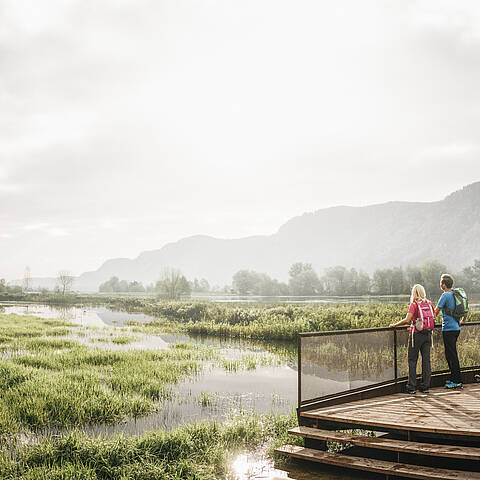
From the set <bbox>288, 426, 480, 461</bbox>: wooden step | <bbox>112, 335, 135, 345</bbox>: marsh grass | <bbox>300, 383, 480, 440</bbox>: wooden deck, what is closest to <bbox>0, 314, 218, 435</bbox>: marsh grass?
<bbox>112, 335, 135, 345</bbox>: marsh grass

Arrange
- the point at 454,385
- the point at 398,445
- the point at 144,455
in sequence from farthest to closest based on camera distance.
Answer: the point at 454,385, the point at 144,455, the point at 398,445

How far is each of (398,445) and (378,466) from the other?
0.54m

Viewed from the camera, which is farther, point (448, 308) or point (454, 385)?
point (454, 385)

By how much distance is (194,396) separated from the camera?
518 inches

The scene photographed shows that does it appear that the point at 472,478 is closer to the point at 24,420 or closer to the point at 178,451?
the point at 178,451

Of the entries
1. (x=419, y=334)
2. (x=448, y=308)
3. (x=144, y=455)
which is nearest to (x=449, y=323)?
(x=448, y=308)

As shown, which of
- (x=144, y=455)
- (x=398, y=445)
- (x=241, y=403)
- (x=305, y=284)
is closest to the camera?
(x=398, y=445)

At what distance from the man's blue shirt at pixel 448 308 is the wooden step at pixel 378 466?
4004 mm

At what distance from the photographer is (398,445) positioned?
23.0 feet

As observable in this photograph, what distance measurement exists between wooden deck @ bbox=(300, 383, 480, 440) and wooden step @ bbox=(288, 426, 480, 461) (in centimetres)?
20

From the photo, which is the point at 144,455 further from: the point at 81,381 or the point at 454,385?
the point at 81,381

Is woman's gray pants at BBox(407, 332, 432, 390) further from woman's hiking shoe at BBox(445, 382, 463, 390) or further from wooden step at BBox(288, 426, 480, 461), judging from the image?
wooden step at BBox(288, 426, 480, 461)

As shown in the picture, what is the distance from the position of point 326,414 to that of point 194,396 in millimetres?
6032

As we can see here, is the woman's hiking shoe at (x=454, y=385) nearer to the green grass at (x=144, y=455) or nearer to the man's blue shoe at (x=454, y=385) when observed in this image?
the man's blue shoe at (x=454, y=385)
